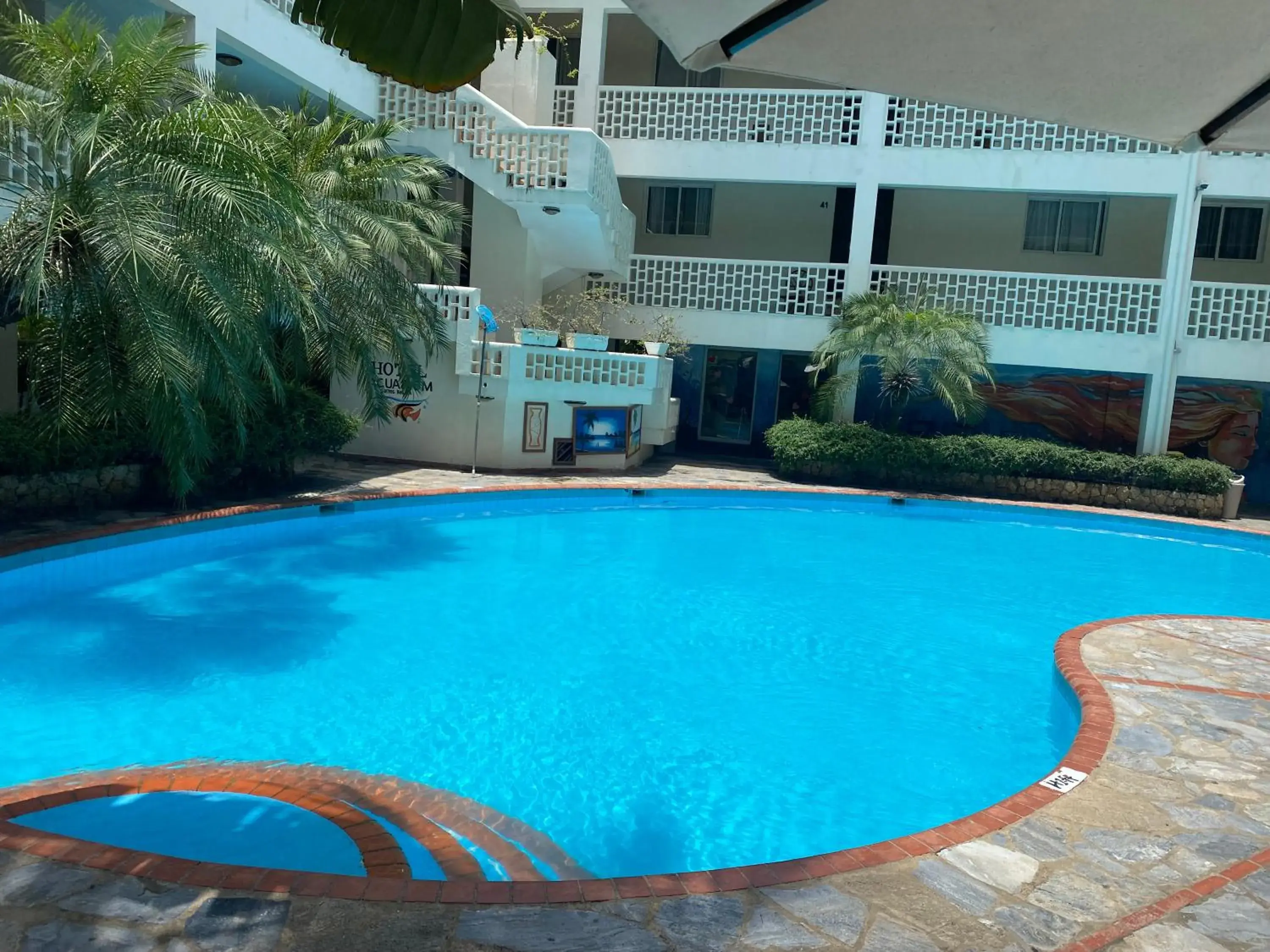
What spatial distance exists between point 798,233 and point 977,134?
479cm

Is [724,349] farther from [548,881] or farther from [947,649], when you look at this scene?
[548,881]

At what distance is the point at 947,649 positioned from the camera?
9.51m

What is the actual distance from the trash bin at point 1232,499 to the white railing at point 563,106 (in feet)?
45.3

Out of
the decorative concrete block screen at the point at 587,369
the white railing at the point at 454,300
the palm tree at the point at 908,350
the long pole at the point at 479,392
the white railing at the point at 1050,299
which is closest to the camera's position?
the long pole at the point at 479,392

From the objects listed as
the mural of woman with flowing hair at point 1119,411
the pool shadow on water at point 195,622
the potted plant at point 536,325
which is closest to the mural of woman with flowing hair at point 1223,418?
the mural of woman with flowing hair at point 1119,411

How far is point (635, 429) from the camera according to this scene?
18.6 meters

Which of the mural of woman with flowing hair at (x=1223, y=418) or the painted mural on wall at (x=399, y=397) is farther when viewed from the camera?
the mural of woman with flowing hair at (x=1223, y=418)

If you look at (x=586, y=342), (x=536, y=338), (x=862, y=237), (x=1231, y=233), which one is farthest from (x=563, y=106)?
(x=1231, y=233)

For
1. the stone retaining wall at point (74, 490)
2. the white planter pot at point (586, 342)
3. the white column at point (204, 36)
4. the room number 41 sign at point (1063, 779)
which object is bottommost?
the room number 41 sign at point (1063, 779)

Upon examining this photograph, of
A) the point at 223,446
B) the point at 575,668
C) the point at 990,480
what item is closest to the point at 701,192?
the point at 990,480

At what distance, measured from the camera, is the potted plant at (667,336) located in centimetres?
1911

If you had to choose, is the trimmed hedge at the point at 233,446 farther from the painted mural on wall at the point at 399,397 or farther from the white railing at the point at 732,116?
the white railing at the point at 732,116

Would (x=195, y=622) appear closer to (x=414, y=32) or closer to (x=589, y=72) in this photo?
(x=414, y=32)

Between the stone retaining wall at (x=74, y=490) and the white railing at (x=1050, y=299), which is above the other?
the white railing at (x=1050, y=299)
